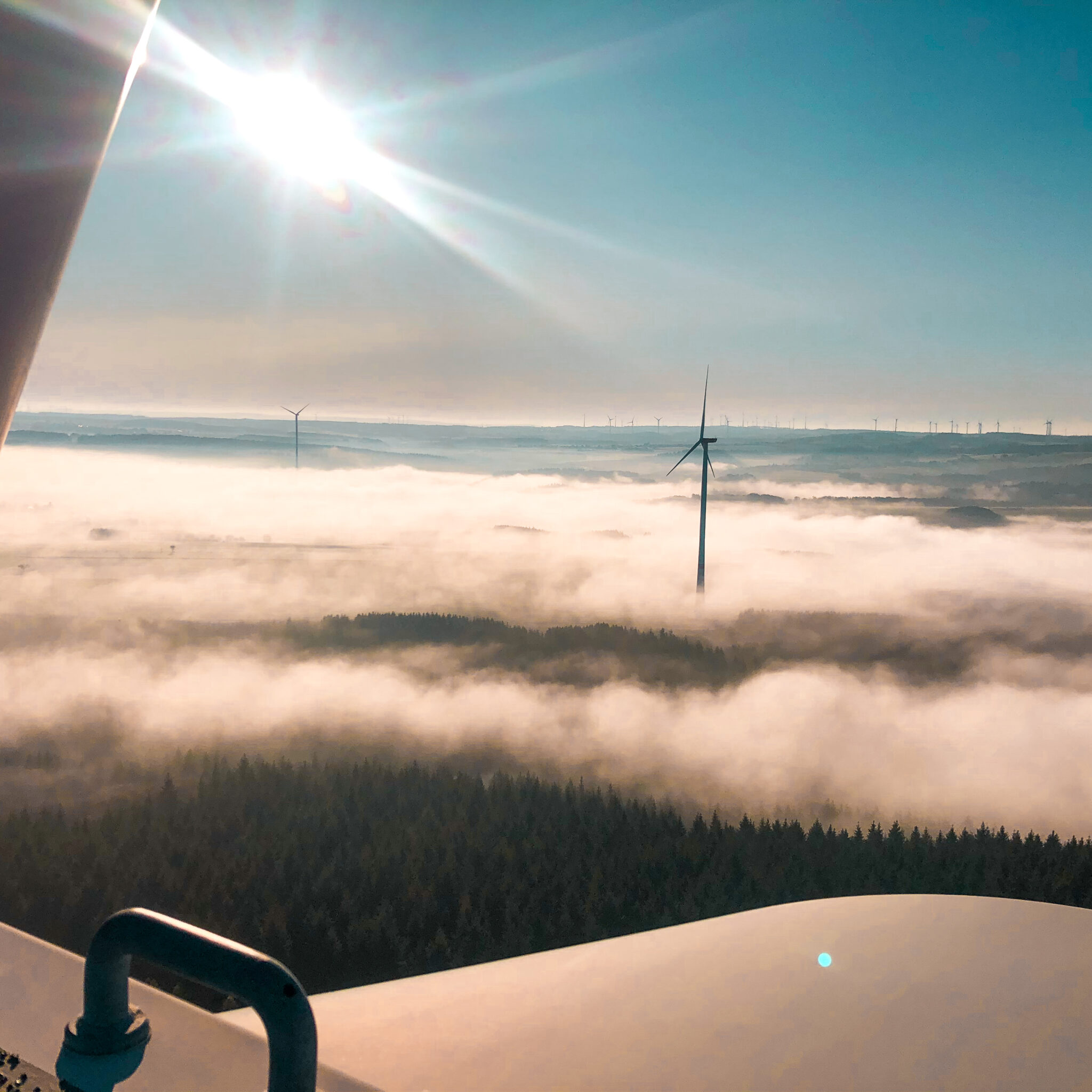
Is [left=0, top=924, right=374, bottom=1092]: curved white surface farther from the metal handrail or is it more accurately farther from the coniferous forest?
the coniferous forest

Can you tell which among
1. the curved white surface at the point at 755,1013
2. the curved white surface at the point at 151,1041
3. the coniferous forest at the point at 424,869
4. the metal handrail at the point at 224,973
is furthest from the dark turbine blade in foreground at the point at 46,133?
the coniferous forest at the point at 424,869

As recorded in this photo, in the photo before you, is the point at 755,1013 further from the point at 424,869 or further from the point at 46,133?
the point at 424,869

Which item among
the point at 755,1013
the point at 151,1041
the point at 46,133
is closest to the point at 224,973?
the point at 151,1041

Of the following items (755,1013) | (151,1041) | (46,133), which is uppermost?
(46,133)

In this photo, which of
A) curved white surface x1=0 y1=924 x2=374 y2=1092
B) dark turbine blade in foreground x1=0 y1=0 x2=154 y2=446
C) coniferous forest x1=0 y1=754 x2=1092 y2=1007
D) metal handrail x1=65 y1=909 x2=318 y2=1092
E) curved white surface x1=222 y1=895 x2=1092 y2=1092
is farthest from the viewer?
coniferous forest x1=0 y1=754 x2=1092 y2=1007

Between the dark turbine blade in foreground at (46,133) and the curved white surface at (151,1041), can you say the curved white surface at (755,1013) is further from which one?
the dark turbine blade in foreground at (46,133)

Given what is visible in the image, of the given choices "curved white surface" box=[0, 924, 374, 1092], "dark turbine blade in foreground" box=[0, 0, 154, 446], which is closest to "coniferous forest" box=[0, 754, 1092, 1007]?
"curved white surface" box=[0, 924, 374, 1092]
